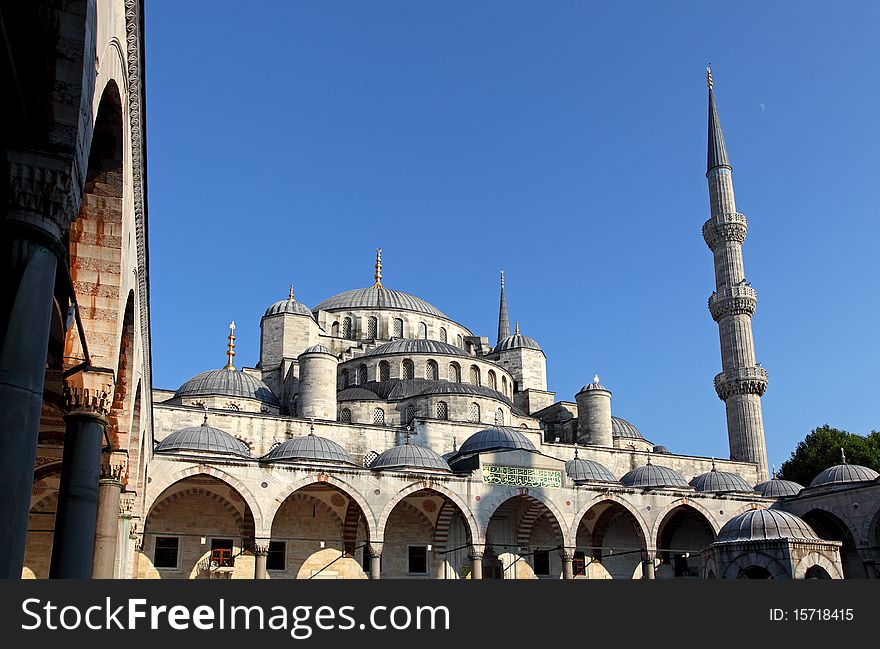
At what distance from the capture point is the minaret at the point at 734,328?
31.4 m

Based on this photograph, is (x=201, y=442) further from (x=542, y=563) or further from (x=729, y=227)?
(x=729, y=227)

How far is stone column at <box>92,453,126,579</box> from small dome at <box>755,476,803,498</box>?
73.6ft

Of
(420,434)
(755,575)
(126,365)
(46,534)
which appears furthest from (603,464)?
(126,365)

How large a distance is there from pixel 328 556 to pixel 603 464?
33.7 ft

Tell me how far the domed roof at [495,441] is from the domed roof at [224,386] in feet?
22.6

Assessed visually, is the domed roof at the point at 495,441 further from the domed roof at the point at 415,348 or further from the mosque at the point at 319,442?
the domed roof at the point at 415,348

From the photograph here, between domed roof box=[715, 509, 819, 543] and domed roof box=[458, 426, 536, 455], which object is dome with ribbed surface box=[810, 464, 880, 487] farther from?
domed roof box=[715, 509, 819, 543]

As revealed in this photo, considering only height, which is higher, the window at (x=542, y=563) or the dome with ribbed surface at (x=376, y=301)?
the dome with ribbed surface at (x=376, y=301)

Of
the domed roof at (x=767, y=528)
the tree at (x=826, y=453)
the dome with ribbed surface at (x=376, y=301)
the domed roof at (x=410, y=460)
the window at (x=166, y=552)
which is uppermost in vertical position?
the dome with ribbed surface at (x=376, y=301)

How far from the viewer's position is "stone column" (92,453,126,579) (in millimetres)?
10289

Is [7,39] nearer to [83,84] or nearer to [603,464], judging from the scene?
[83,84]

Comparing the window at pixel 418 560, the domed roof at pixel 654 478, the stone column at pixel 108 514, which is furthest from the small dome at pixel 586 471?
the stone column at pixel 108 514

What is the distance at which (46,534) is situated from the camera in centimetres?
1714

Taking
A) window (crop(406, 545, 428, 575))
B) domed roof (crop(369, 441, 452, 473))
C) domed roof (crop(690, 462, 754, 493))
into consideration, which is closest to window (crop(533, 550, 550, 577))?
window (crop(406, 545, 428, 575))
